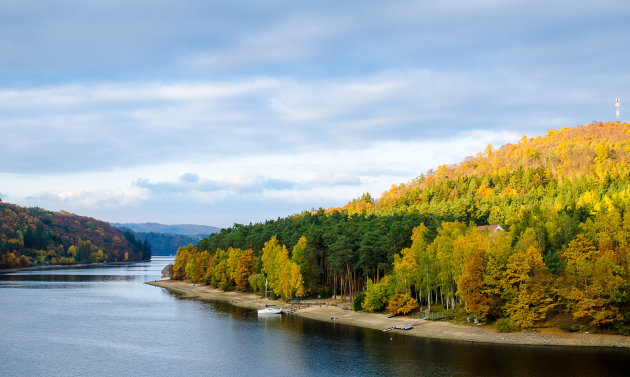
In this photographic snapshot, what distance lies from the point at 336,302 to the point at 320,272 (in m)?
11.7

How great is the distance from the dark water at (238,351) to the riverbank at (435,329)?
9.31 ft

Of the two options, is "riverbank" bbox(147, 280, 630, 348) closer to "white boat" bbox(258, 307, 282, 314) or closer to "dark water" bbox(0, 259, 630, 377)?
"dark water" bbox(0, 259, 630, 377)

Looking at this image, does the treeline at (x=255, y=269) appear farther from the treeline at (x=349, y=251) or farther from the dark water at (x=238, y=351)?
the dark water at (x=238, y=351)

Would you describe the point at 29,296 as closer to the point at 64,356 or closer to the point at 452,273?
the point at 64,356

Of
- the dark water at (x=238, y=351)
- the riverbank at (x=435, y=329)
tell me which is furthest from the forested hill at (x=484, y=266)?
the dark water at (x=238, y=351)

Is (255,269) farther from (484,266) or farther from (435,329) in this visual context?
(484,266)

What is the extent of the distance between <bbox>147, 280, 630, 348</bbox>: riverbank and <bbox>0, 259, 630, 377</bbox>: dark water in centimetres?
284

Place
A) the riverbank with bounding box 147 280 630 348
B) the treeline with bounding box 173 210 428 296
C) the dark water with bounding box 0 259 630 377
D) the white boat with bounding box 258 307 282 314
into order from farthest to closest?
the treeline with bounding box 173 210 428 296, the white boat with bounding box 258 307 282 314, the riverbank with bounding box 147 280 630 348, the dark water with bounding box 0 259 630 377

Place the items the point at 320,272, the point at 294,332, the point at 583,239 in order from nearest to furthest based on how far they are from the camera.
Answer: the point at 583,239, the point at 294,332, the point at 320,272

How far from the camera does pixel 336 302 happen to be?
388 feet

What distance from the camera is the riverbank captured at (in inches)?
2881

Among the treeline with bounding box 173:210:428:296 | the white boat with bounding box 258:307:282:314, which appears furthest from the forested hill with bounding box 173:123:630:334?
the white boat with bounding box 258:307:282:314

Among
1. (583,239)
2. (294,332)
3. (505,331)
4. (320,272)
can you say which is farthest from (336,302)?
(583,239)

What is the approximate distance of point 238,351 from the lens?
247 ft
